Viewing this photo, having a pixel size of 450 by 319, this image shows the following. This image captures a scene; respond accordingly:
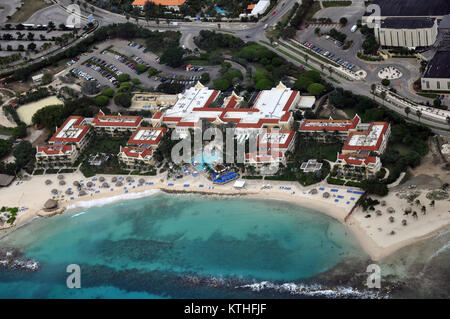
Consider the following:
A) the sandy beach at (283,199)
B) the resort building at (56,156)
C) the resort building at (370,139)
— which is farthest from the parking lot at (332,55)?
the resort building at (56,156)

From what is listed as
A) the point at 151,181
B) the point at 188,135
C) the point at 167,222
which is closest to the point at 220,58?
the point at 188,135

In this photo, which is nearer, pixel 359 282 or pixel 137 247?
pixel 359 282

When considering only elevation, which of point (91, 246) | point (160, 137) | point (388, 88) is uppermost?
point (388, 88)

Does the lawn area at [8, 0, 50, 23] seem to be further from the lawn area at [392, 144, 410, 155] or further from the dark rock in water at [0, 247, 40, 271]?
the lawn area at [392, 144, 410, 155]

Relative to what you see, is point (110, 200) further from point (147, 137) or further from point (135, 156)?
point (147, 137)

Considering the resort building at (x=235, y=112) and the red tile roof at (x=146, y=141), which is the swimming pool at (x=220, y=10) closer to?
the resort building at (x=235, y=112)

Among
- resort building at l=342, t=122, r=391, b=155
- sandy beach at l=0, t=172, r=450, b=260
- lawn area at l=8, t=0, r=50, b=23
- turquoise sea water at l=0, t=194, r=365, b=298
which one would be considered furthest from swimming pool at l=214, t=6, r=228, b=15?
turquoise sea water at l=0, t=194, r=365, b=298

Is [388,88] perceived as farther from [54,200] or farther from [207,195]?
[54,200]
